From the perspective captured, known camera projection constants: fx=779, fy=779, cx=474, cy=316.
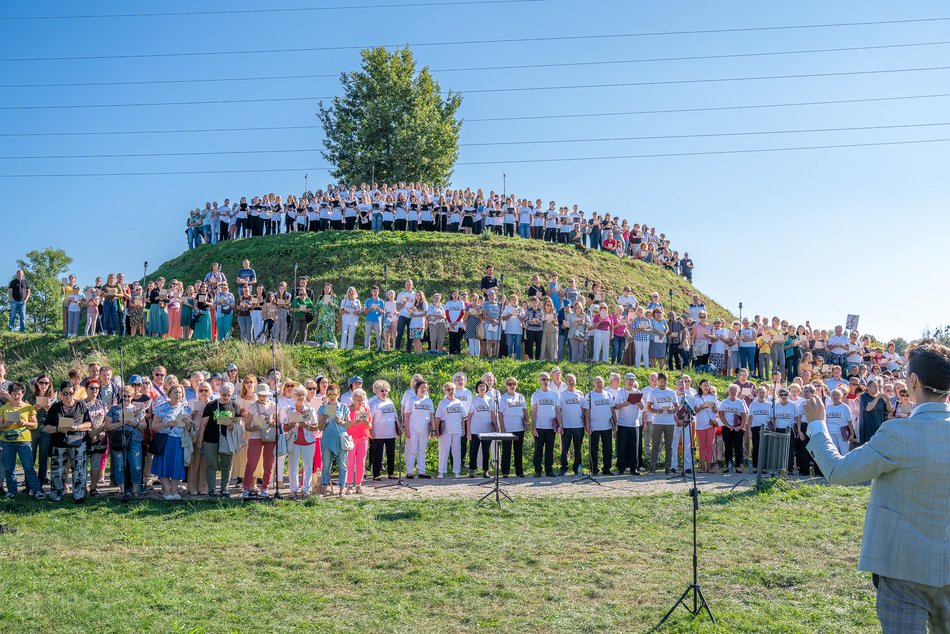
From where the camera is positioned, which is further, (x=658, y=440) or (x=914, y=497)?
(x=658, y=440)

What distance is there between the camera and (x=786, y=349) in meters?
25.4

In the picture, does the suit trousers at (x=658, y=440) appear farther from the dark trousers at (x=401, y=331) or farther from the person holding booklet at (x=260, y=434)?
the dark trousers at (x=401, y=331)

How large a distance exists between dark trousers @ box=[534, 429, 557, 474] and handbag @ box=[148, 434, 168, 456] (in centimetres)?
699

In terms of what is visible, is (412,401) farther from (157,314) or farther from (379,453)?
(157,314)

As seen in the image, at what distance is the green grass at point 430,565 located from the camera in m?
7.61

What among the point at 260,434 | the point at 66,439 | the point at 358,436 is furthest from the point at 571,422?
the point at 66,439

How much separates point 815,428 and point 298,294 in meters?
20.0

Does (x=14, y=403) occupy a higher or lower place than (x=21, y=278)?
lower

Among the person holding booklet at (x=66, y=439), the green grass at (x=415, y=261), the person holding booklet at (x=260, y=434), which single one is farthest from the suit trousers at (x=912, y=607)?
the green grass at (x=415, y=261)

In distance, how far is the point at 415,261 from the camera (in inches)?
1319

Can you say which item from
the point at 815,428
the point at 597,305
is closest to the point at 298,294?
the point at 597,305

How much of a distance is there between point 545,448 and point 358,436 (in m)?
3.93

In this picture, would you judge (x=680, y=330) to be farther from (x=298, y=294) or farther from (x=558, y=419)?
(x=298, y=294)

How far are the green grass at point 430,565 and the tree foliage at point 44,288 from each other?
5160 cm
